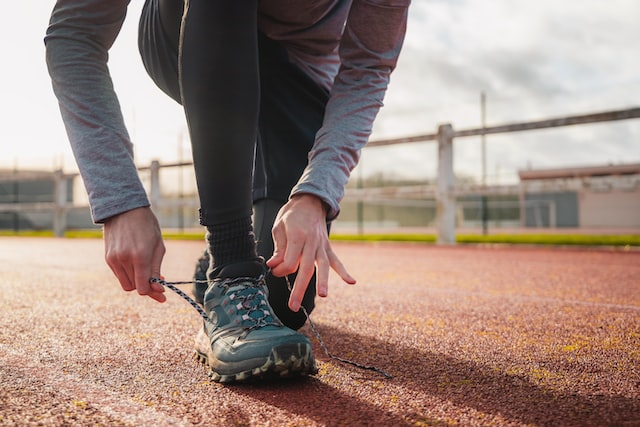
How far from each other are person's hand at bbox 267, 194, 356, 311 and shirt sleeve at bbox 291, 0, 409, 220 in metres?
0.15

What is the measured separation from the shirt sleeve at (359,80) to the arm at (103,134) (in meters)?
0.31

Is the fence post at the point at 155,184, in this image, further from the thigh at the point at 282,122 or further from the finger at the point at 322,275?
the finger at the point at 322,275

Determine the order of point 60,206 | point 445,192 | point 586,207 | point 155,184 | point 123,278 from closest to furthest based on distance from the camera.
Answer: point 123,278 → point 445,192 → point 155,184 → point 60,206 → point 586,207

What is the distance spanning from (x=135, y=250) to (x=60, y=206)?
29.6 ft

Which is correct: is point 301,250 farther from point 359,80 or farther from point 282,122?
point 282,122

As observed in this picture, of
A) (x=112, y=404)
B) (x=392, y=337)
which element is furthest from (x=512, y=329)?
(x=112, y=404)

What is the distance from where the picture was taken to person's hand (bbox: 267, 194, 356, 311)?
0.78 m

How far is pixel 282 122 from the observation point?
1.45 metres

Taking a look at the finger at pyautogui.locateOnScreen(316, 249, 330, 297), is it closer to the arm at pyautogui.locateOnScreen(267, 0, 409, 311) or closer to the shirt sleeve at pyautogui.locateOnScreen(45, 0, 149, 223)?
the arm at pyautogui.locateOnScreen(267, 0, 409, 311)

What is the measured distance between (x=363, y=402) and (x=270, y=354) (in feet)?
0.51

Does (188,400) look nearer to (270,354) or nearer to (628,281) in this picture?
(270,354)

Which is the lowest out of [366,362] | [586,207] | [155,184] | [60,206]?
[366,362]

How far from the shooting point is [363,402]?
76 centimetres

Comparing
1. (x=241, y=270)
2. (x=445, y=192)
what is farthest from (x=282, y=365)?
(x=445, y=192)
